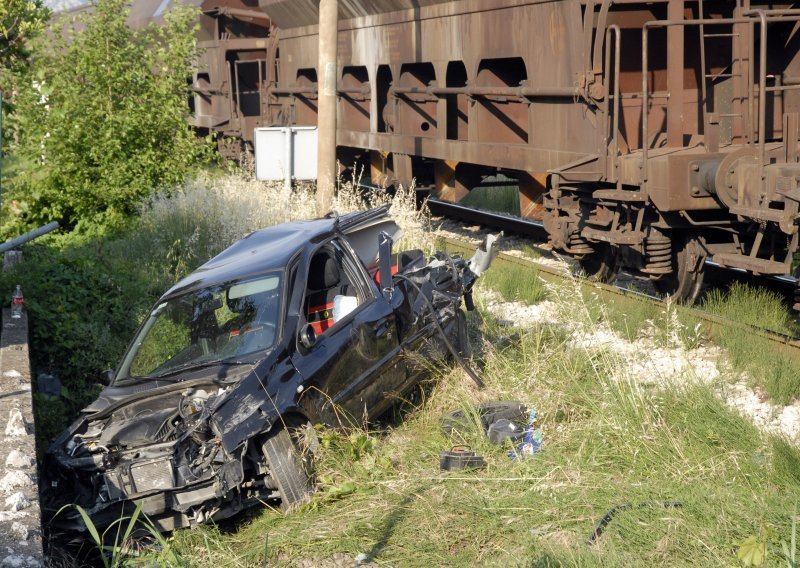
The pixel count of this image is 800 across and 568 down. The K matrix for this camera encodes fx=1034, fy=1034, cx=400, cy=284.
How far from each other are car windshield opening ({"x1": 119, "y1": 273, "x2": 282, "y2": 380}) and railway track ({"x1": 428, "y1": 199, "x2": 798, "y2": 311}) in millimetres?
4346

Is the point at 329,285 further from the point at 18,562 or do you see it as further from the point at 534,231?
the point at 534,231

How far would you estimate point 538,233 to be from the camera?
1384 centimetres

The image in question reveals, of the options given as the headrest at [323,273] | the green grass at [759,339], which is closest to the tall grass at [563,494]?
the green grass at [759,339]

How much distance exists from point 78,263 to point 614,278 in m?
5.65

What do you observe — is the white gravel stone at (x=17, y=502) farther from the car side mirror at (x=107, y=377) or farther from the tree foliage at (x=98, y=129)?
the tree foliage at (x=98, y=129)

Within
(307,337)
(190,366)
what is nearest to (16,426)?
(190,366)

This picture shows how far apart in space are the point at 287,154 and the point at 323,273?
21.5 ft

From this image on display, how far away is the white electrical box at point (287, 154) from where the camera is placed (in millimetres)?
13453

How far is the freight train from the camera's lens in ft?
27.7

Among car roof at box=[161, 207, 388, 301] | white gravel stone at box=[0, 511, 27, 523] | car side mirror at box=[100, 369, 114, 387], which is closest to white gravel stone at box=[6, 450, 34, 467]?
white gravel stone at box=[0, 511, 27, 523]

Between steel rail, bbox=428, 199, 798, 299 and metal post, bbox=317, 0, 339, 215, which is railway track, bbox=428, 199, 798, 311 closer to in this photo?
steel rail, bbox=428, 199, 798, 299

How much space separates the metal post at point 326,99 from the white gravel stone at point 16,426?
674cm

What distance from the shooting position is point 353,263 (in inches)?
288

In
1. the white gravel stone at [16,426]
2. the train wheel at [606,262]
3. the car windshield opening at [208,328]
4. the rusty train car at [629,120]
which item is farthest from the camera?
the train wheel at [606,262]
